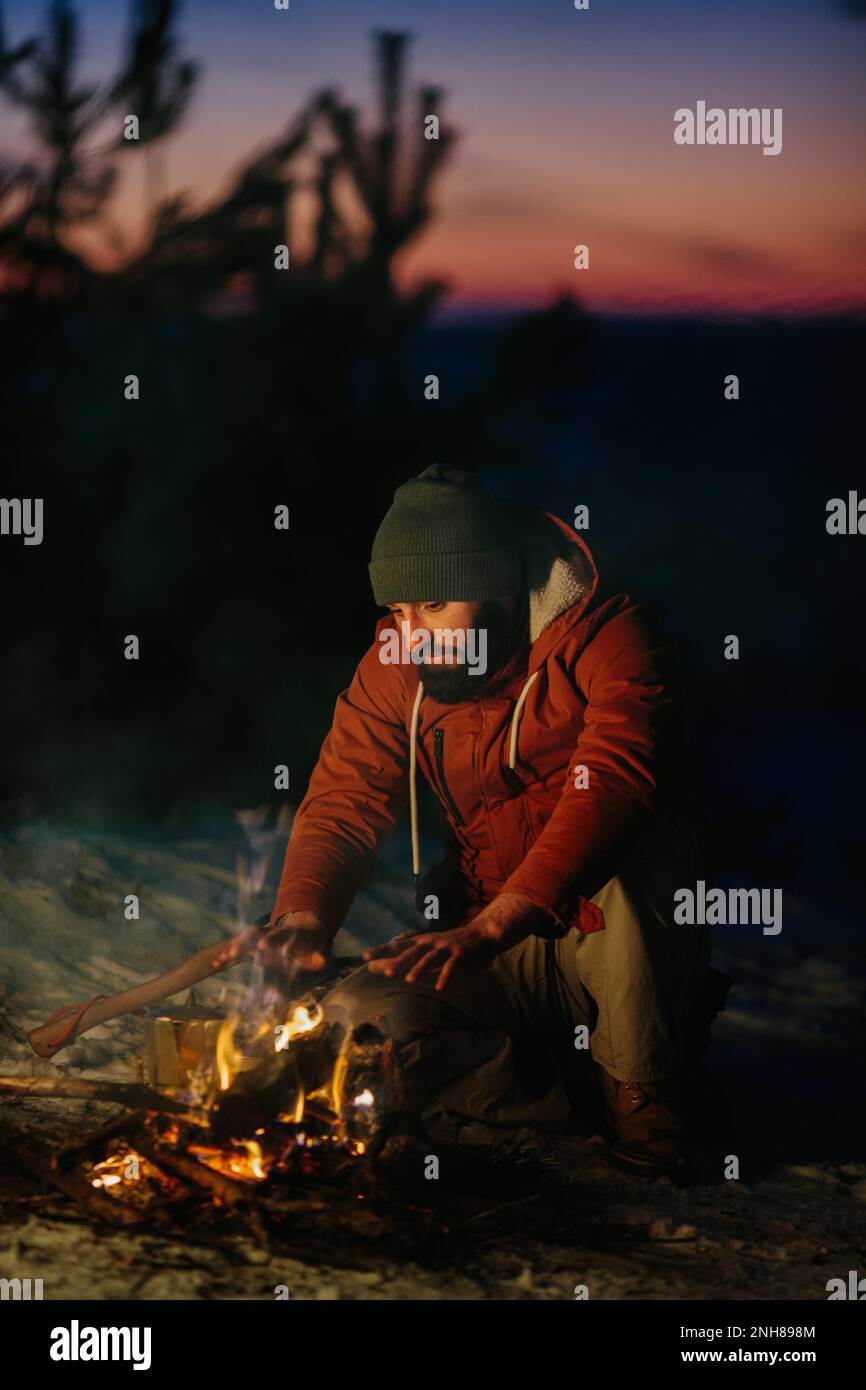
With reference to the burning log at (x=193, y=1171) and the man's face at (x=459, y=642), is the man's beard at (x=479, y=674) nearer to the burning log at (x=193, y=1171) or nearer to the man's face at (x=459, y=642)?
the man's face at (x=459, y=642)

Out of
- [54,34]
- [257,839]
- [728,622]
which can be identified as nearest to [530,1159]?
[257,839]

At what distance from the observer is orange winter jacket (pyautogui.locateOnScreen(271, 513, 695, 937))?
3.56m

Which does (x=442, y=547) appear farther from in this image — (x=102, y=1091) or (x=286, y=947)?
(x=102, y=1091)

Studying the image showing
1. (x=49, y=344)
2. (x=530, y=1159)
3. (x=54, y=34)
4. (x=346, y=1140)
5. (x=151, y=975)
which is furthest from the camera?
(x=49, y=344)

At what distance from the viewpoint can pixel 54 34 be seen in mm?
6480

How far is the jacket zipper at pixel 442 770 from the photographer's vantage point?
13.1ft

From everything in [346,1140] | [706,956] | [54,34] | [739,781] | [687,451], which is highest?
[54,34]

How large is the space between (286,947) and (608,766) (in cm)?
91

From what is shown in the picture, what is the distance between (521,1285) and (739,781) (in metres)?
4.98

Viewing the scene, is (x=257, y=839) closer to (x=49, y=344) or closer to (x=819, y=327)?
(x=49, y=344)

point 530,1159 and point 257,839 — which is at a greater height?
point 257,839

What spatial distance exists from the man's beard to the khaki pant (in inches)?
23.3

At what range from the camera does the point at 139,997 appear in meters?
3.83

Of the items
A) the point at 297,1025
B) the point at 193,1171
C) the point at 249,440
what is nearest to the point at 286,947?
the point at 297,1025
